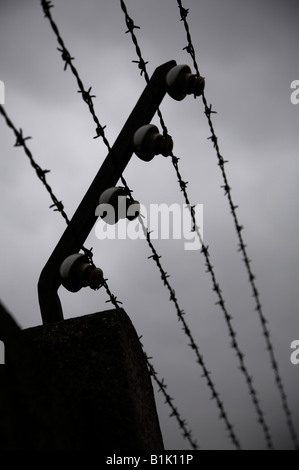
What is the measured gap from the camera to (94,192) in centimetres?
228

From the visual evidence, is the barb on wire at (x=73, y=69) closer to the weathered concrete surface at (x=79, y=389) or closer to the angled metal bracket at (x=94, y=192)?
the angled metal bracket at (x=94, y=192)

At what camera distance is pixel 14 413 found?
1268mm

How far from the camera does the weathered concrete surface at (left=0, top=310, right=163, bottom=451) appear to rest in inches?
51.4

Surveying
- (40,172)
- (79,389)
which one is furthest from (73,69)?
(79,389)

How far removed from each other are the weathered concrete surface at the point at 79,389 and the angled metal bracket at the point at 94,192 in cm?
35

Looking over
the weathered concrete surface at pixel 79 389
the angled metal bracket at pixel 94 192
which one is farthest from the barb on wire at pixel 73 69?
the weathered concrete surface at pixel 79 389

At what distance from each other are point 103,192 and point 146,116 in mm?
592

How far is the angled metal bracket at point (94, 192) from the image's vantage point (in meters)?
2.26

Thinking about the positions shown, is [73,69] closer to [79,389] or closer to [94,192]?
[94,192]

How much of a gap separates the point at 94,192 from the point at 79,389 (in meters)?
1.18

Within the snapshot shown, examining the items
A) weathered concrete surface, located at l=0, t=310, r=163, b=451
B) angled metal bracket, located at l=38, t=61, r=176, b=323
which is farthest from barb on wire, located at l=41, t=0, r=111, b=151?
weathered concrete surface, located at l=0, t=310, r=163, b=451

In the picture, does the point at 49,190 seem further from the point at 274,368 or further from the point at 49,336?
the point at 274,368
